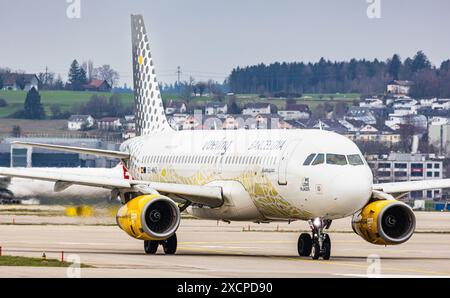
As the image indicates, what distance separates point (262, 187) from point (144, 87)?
14.5 metres

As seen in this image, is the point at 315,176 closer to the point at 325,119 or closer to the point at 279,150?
the point at 279,150

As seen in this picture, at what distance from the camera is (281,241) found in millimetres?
53188

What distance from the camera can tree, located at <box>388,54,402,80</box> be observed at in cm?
14525

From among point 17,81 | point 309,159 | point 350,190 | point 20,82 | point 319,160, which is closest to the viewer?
point 350,190

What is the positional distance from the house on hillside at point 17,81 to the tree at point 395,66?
4114cm

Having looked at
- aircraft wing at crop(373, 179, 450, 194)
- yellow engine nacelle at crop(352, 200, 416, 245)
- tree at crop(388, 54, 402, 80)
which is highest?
tree at crop(388, 54, 402, 80)

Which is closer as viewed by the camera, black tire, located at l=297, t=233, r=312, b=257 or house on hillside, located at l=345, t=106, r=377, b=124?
black tire, located at l=297, t=233, r=312, b=257

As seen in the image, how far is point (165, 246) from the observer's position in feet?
144

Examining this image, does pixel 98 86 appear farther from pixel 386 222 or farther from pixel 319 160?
pixel 319 160

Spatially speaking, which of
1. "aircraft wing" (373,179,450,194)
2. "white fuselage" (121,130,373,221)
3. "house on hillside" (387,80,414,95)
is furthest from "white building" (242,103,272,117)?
"aircraft wing" (373,179,450,194)

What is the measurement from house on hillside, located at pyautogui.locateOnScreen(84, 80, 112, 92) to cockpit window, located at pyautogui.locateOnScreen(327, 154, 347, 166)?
8342cm

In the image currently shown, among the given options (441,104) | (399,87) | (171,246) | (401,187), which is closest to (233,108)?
(441,104)

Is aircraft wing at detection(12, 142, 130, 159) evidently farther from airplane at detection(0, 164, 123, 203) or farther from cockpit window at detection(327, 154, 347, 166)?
airplane at detection(0, 164, 123, 203)

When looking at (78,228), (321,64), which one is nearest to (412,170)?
(321,64)
